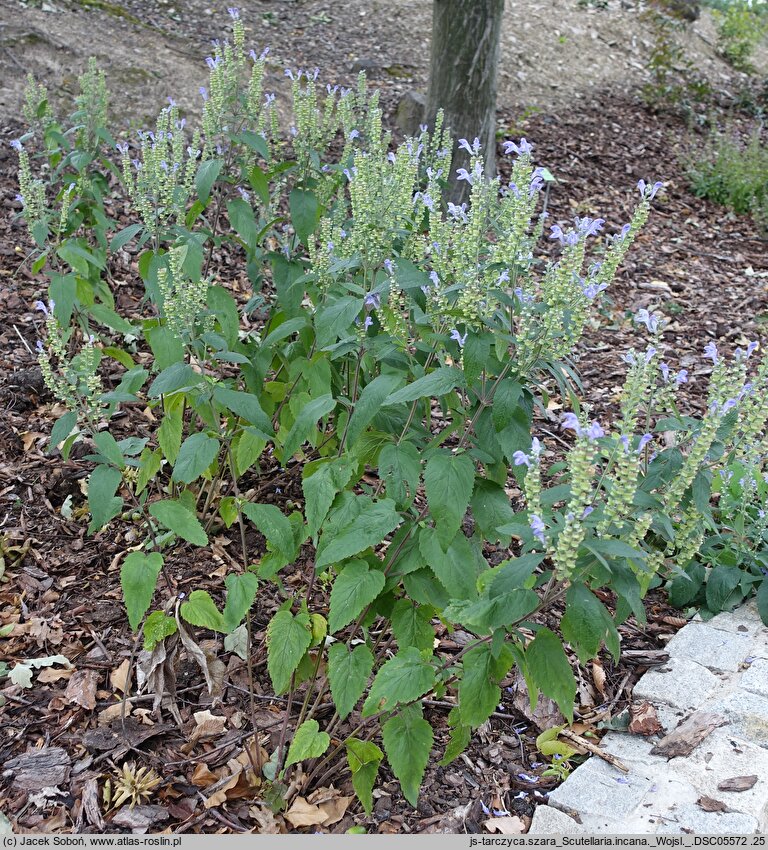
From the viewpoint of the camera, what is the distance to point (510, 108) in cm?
932

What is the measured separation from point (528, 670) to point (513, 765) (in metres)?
0.78

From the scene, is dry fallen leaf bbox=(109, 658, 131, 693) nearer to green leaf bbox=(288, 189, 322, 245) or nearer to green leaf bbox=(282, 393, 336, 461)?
green leaf bbox=(282, 393, 336, 461)

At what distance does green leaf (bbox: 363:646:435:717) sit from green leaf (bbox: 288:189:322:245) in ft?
6.41

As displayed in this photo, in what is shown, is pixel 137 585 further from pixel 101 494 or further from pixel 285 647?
pixel 285 647

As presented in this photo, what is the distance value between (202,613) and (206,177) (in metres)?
1.75

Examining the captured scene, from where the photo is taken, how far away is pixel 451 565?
89.6 inches

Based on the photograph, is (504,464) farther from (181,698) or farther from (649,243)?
(649,243)

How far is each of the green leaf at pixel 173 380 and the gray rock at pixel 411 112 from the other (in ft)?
19.2

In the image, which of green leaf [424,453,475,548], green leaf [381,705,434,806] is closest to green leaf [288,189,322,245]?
green leaf [424,453,475,548]

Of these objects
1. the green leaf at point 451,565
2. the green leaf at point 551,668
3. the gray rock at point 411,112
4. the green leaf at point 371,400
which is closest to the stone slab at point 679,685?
the green leaf at point 551,668

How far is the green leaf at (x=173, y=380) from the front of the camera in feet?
8.11

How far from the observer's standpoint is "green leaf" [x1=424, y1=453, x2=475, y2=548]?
2.22 meters

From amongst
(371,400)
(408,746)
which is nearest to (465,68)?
(371,400)

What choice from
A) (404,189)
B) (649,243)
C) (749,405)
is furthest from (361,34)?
(749,405)
